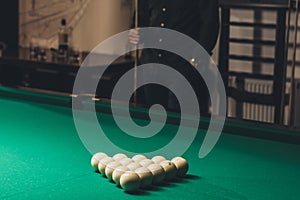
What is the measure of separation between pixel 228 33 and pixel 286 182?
8.62 ft

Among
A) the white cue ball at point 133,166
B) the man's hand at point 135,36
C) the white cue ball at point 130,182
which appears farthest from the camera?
the man's hand at point 135,36

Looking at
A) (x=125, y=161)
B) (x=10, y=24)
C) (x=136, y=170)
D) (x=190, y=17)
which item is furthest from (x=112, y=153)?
(x=10, y=24)

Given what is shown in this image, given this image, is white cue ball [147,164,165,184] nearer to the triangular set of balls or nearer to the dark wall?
the triangular set of balls

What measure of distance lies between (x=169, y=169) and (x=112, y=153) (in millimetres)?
374

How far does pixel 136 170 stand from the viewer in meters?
1.62

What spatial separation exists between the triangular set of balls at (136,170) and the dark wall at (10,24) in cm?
361

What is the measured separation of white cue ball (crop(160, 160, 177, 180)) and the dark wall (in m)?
3.69

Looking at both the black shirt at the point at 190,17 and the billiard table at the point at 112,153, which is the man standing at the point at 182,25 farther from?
the billiard table at the point at 112,153

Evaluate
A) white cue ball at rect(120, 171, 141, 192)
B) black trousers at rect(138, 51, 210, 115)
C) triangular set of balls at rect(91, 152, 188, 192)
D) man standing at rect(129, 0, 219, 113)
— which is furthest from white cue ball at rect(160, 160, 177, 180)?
man standing at rect(129, 0, 219, 113)

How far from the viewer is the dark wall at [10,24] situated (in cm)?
516

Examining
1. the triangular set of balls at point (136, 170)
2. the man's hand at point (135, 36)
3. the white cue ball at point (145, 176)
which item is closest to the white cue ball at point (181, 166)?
the triangular set of balls at point (136, 170)

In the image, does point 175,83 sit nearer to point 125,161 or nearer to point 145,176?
point 125,161

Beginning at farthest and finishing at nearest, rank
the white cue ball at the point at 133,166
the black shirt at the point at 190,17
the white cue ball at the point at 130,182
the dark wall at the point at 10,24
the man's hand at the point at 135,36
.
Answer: the dark wall at the point at 10,24
the man's hand at the point at 135,36
the black shirt at the point at 190,17
the white cue ball at the point at 133,166
the white cue ball at the point at 130,182

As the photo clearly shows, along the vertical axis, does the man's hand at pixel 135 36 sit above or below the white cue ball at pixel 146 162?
above
